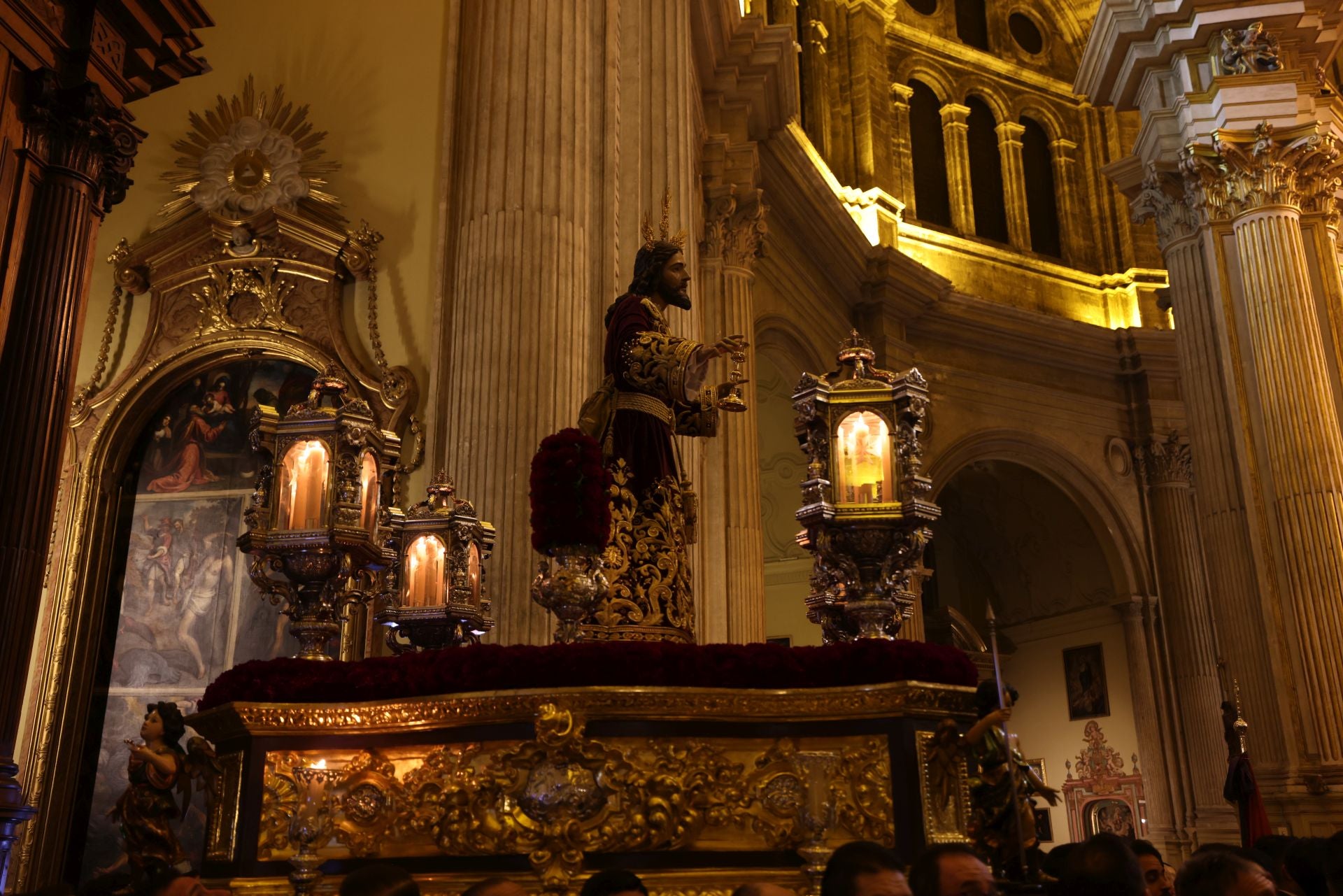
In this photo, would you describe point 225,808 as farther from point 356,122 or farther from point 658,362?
point 356,122

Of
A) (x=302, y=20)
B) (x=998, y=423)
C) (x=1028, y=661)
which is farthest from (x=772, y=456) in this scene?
(x=302, y=20)

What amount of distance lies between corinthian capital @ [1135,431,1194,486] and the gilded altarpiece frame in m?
14.3

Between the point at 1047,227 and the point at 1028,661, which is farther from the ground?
the point at 1047,227

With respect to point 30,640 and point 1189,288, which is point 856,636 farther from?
point 1189,288

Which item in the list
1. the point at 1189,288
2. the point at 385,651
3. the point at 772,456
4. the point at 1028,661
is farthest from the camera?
the point at 1028,661

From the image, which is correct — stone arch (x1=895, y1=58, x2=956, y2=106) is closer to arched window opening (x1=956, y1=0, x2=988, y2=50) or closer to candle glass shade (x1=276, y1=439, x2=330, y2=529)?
arched window opening (x1=956, y1=0, x2=988, y2=50)

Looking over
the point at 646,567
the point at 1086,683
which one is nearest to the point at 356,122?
the point at 646,567

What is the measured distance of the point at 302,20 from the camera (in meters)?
9.24

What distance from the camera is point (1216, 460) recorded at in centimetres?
1130

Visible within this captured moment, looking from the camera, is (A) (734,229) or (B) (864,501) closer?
(B) (864,501)

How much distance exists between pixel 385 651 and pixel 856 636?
13.9ft

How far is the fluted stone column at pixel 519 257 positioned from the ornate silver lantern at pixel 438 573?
9.9 inches

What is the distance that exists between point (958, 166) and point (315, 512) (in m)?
16.6

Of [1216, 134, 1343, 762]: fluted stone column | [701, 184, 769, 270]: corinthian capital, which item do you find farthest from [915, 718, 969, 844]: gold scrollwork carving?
[701, 184, 769, 270]: corinthian capital
